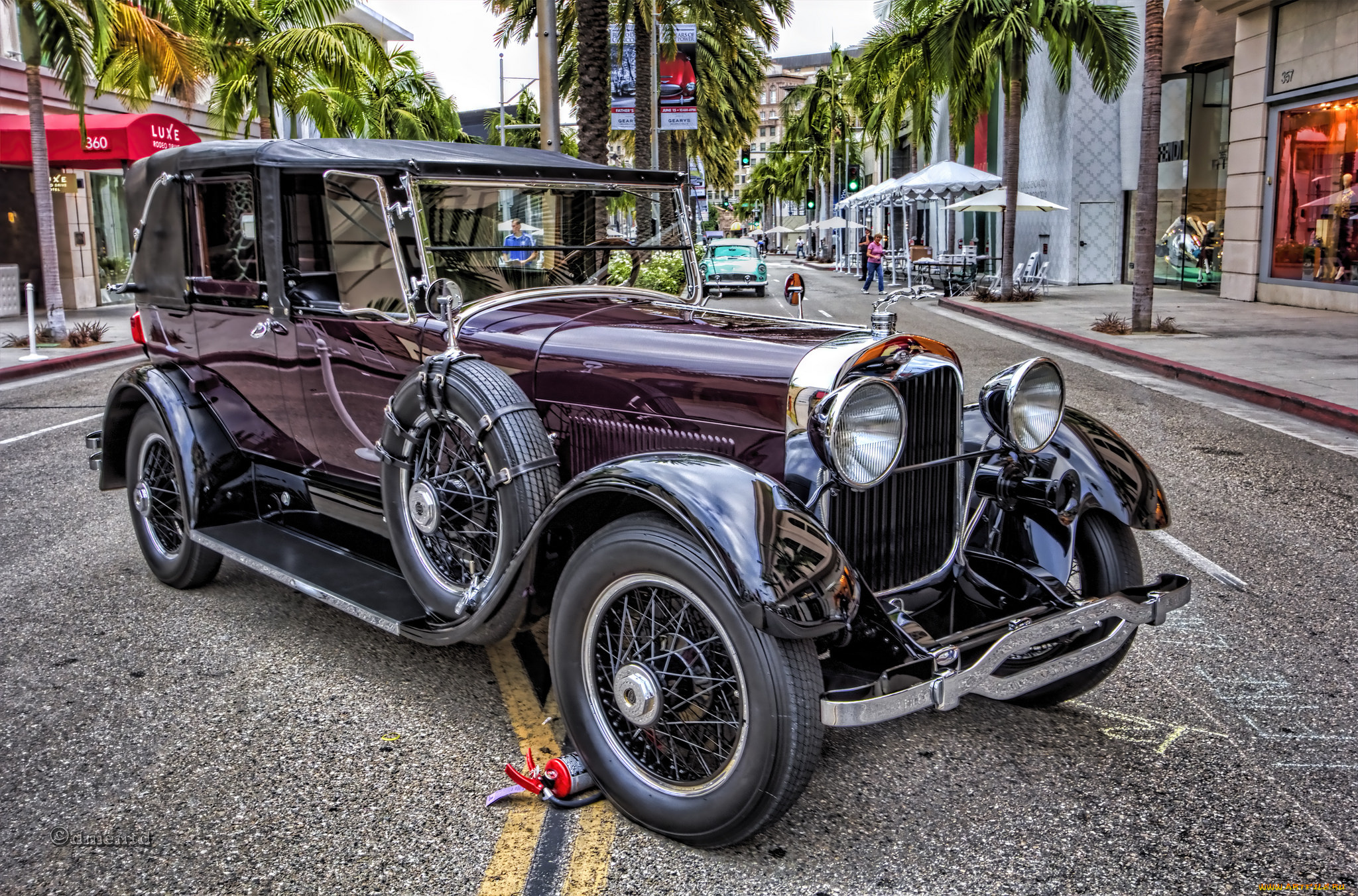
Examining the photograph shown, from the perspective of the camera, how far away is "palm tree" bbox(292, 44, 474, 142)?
77.4ft

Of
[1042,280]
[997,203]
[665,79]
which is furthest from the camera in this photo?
[665,79]

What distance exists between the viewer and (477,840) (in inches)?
125

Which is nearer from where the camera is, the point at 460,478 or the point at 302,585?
the point at 460,478

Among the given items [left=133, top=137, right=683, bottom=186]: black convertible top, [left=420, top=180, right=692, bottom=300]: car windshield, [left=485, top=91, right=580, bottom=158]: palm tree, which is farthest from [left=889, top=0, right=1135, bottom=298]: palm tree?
[left=485, top=91, right=580, bottom=158]: palm tree

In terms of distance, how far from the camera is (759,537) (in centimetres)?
293

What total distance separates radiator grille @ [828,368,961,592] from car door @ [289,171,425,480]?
1851 mm

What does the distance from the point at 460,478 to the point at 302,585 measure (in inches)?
32.7

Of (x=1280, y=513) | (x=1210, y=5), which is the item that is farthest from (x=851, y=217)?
(x=1280, y=513)

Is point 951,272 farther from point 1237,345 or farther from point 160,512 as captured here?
point 160,512

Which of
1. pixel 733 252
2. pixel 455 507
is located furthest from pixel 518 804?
pixel 733 252

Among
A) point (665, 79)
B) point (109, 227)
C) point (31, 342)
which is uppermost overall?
point (665, 79)

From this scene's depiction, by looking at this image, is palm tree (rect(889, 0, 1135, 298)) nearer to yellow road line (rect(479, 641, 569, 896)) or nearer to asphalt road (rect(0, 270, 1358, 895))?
asphalt road (rect(0, 270, 1358, 895))

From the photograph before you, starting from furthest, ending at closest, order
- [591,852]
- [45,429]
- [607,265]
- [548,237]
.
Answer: [45,429] → [607,265] → [548,237] → [591,852]

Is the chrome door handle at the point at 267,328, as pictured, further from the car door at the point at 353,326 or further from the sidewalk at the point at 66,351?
the sidewalk at the point at 66,351
